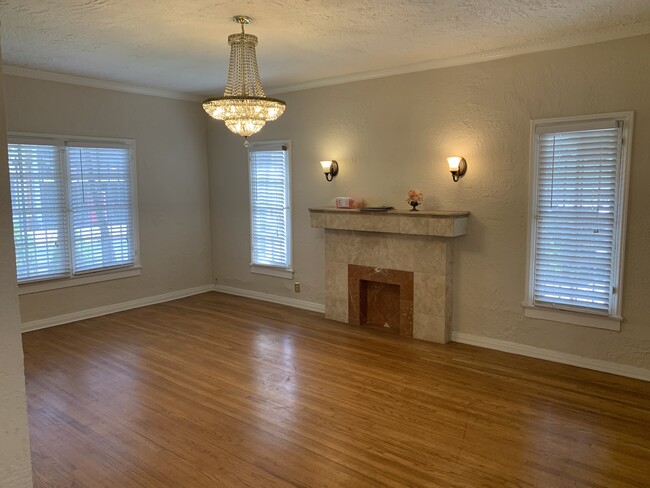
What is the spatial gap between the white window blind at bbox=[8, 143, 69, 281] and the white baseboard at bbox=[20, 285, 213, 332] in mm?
502

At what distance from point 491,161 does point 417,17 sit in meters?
1.61

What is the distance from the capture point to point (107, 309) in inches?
237

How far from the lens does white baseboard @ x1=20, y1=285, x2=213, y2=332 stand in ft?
17.7

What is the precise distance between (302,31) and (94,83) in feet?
10.1

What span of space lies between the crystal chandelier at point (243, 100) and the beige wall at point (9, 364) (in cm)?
Result: 196

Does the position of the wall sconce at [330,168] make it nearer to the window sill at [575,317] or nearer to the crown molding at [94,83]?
the crown molding at [94,83]

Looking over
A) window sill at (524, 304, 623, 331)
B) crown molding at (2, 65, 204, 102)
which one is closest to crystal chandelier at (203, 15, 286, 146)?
crown molding at (2, 65, 204, 102)

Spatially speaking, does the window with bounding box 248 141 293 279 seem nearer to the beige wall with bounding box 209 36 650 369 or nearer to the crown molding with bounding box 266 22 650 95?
the beige wall with bounding box 209 36 650 369

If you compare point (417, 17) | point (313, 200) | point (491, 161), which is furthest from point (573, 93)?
point (313, 200)

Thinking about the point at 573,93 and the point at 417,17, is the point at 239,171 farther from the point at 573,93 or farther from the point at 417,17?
the point at 573,93

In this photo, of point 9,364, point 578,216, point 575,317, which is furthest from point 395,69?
point 9,364

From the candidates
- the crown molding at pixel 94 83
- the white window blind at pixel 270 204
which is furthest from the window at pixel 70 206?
the white window blind at pixel 270 204

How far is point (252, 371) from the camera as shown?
13.8ft

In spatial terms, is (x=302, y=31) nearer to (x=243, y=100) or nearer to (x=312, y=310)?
(x=243, y=100)
